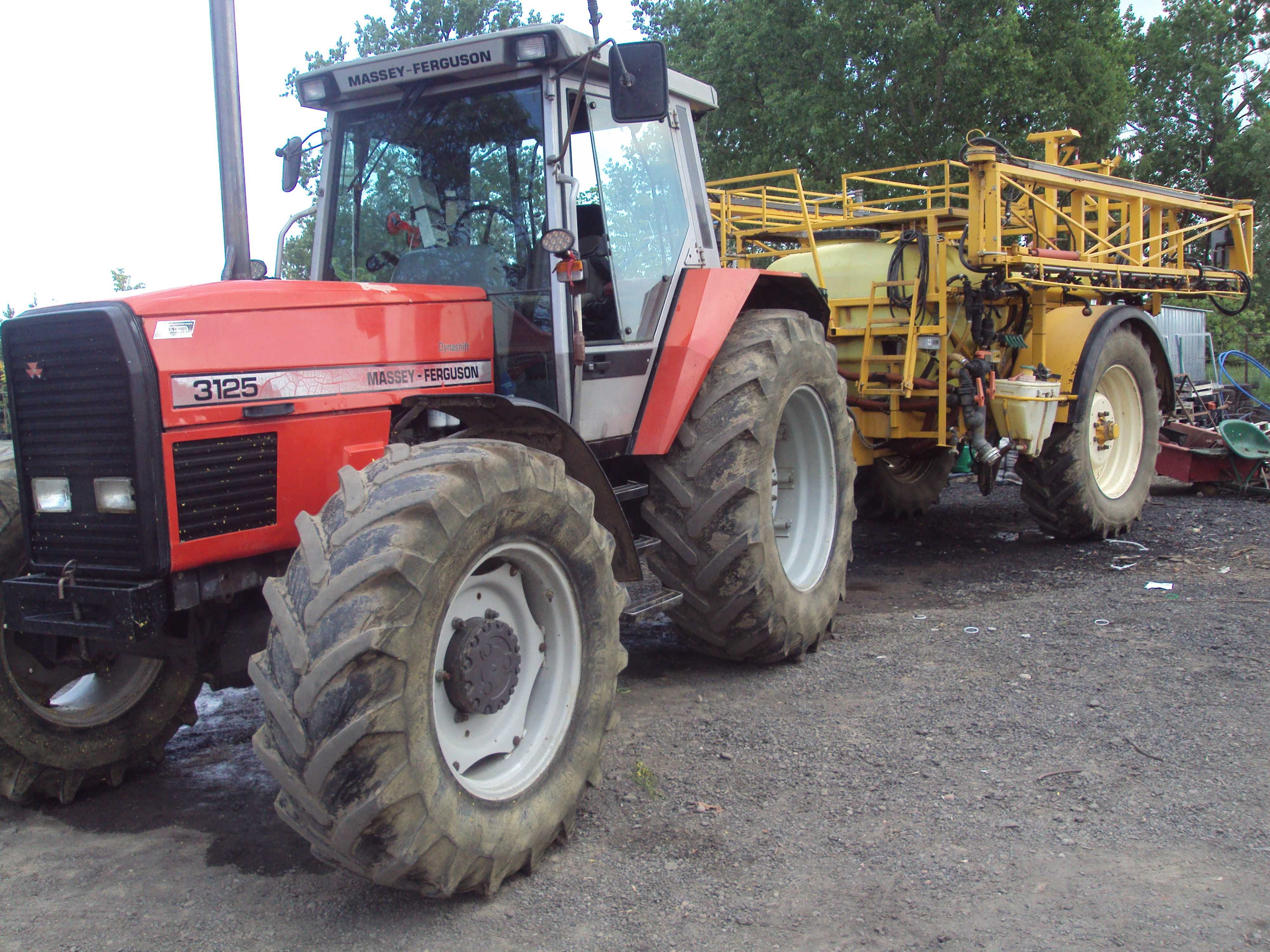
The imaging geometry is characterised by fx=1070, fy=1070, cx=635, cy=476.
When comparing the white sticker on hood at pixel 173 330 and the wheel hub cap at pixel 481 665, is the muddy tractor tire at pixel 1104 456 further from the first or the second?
the white sticker on hood at pixel 173 330

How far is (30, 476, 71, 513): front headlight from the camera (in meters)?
3.15

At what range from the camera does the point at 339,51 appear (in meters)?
28.3

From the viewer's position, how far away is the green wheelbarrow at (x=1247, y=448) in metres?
8.88

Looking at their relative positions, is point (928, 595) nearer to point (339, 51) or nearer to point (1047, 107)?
point (1047, 107)

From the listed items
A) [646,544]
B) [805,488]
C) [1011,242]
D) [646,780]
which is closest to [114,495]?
[646,780]

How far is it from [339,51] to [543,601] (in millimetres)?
28454

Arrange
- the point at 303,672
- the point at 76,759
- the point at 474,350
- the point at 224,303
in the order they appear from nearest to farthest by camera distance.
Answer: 1. the point at 303,672
2. the point at 224,303
3. the point at 76,759
4. the point at 474,350

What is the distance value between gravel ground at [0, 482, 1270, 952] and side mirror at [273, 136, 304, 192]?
2.36 m

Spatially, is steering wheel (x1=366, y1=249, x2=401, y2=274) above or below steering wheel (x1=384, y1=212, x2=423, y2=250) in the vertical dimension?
below

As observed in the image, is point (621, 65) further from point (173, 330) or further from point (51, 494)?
point (51, 494)

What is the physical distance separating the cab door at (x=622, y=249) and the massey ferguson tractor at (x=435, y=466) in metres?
0.02

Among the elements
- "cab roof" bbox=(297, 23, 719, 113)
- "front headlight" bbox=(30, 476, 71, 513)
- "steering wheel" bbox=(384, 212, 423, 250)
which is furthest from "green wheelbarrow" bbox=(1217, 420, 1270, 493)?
"front headlight" bbox=(30, 476, 71, 513)

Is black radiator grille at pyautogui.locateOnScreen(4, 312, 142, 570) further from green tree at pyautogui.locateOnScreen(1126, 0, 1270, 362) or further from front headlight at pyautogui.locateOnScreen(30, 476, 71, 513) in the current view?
green tree at pyautogui.locateOnScreen(1126, 0, 1270, 362)

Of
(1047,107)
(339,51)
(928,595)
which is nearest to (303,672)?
(928,595)
